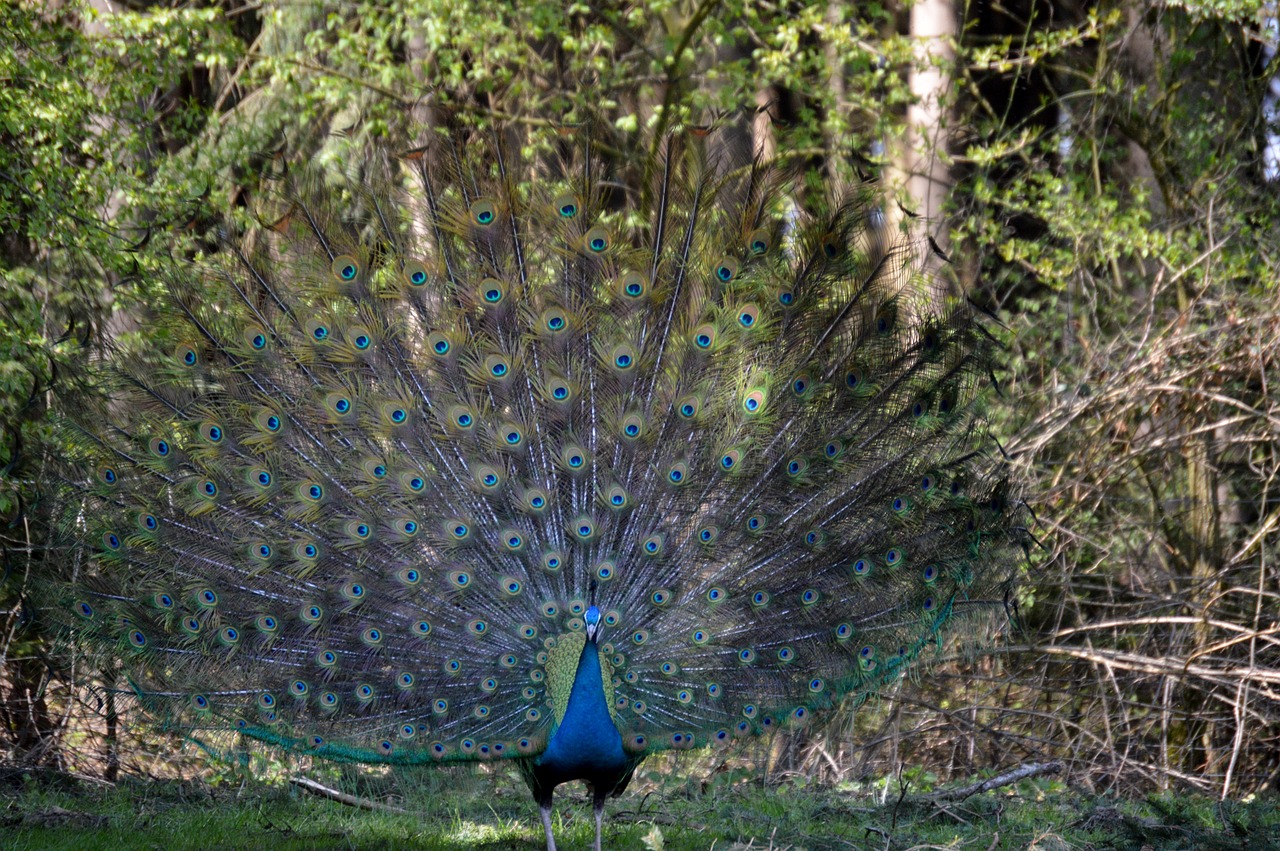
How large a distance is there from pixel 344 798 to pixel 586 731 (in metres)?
1.84

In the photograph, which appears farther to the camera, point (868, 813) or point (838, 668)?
point (868, 813)

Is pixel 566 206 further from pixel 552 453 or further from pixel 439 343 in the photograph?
pixel 552 453

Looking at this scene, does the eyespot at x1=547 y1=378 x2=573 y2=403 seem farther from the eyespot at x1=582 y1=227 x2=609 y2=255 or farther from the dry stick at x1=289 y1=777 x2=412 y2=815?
the dry stick at x1=289 y1=777 x2=412 y2=815

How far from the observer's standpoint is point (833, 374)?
5.59 metres

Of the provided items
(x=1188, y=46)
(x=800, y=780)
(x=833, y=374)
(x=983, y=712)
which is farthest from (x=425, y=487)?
(x=1188, y=46)

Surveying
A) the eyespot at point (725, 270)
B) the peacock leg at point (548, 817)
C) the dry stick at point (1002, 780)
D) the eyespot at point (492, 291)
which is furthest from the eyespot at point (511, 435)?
the dry stick at point (1002, 780)

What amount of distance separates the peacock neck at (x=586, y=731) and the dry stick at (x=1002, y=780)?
2004 millimetres

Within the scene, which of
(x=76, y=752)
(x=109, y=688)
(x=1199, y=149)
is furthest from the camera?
(x=1199, y=149)

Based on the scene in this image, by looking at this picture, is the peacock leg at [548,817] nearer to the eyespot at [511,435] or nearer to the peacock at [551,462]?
the peacock at [551,462]

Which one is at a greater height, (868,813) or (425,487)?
(425,487)

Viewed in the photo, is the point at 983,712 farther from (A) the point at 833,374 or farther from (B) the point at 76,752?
(B) the point at 76,752

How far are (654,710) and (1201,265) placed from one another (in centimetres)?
543

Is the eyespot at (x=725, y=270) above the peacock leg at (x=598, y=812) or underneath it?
above

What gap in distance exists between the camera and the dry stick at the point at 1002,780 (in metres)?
6.46
